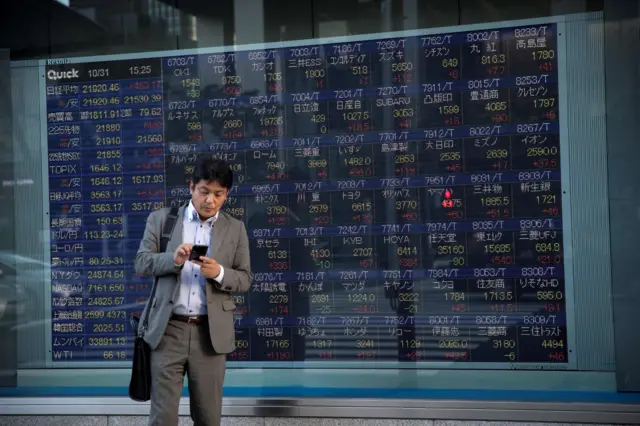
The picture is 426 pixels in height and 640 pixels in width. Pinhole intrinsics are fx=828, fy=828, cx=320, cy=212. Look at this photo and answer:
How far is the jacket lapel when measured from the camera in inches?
188

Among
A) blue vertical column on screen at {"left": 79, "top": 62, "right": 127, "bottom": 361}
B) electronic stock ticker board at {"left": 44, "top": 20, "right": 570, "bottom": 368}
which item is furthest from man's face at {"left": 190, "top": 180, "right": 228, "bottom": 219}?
blue vertical column on screen at {"left": 79, "top": 62, "right": 127, "bottom": 361}

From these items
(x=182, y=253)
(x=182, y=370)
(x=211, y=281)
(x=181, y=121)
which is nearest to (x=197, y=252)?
(x=182, y=253)

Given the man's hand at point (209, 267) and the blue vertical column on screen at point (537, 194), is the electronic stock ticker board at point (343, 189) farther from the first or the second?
the man's hand at point (209, 267)

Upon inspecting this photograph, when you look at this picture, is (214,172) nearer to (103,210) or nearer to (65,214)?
Answer: (103,210)

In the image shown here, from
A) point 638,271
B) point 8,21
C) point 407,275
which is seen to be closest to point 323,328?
point 407,275

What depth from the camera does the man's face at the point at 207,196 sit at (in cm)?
458

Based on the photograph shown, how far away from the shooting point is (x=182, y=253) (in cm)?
437

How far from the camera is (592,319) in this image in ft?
19.2

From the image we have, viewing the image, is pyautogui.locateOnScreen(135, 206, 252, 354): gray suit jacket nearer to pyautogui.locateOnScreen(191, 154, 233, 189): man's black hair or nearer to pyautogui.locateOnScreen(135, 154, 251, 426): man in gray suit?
pyautogui.locateOnScreen(135, 154, 251, 426): man in gray suit

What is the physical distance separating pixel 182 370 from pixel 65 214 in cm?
255

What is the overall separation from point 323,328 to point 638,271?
2299 millimetres

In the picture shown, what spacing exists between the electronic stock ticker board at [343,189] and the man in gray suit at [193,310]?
5.32ft

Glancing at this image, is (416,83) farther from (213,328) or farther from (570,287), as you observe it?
(213,328)

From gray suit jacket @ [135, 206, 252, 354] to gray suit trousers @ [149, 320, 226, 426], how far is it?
82 millimetres
